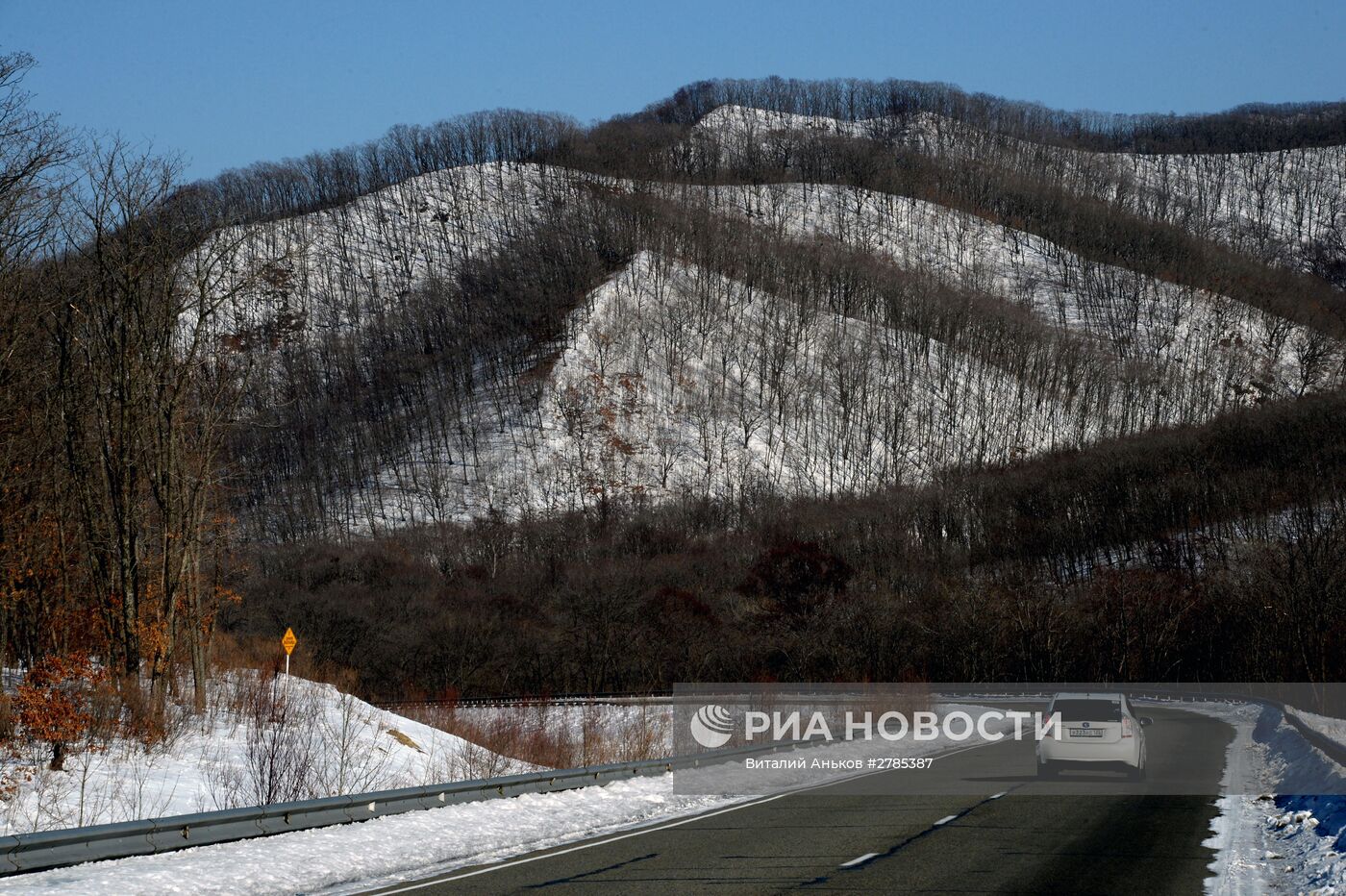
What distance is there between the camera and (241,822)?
1269 cm

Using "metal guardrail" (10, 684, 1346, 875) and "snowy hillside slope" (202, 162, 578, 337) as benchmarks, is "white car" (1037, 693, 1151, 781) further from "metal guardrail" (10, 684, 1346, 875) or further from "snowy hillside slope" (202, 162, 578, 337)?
"snowy hillside slope" (202, 162, 578, 337)

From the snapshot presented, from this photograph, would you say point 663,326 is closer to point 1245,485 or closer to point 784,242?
point 784,242

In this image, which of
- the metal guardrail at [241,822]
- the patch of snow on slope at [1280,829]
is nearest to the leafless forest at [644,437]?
the metal guardrail at [241,822]

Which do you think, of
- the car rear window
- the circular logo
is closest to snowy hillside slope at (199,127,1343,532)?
the circular logo

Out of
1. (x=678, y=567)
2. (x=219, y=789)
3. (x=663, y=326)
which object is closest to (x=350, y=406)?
(x=663, y=326)

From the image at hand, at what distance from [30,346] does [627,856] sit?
20.8 meters

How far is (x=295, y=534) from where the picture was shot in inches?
4675

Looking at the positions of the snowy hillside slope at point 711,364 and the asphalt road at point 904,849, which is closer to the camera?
the asphalt road at point 904,849

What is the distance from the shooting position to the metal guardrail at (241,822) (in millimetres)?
10648

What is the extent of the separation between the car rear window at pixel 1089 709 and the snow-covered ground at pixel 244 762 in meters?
10.1

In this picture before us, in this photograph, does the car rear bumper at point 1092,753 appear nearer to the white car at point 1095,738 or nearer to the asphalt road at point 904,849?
the white car at point 1095,738

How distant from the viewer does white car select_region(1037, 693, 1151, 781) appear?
19688 millimetres

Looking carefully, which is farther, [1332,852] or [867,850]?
[867,850]

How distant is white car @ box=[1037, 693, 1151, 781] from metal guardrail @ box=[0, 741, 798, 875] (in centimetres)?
784
